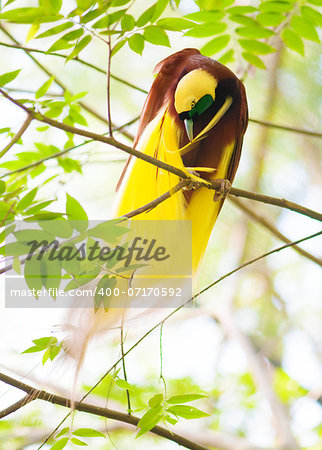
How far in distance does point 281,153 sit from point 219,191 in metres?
1.47

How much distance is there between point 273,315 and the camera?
12.8 ft

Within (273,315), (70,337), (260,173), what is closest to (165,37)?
(70,337)

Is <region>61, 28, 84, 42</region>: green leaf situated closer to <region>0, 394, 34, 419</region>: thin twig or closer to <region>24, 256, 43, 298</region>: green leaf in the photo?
<region>24, 256, 43, 298</region>: green leaf

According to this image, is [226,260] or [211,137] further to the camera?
[226,260]

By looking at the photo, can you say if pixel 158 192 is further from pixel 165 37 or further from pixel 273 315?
pixel 273 315

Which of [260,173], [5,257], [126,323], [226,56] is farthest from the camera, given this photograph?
[260,173]

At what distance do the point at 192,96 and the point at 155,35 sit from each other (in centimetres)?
44

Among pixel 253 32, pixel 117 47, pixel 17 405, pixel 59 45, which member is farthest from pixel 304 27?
pixel 17 405

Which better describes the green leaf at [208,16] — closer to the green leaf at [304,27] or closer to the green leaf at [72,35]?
the green leaf at [304,27]

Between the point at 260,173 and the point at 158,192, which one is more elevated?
the point at 260,173

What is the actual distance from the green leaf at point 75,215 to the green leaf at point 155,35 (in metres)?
0.44

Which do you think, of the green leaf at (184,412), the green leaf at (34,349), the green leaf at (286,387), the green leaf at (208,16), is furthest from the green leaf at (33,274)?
the green leaf at (286,387)

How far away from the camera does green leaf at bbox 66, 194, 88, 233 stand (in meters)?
1.04

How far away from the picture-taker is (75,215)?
3.45ft
